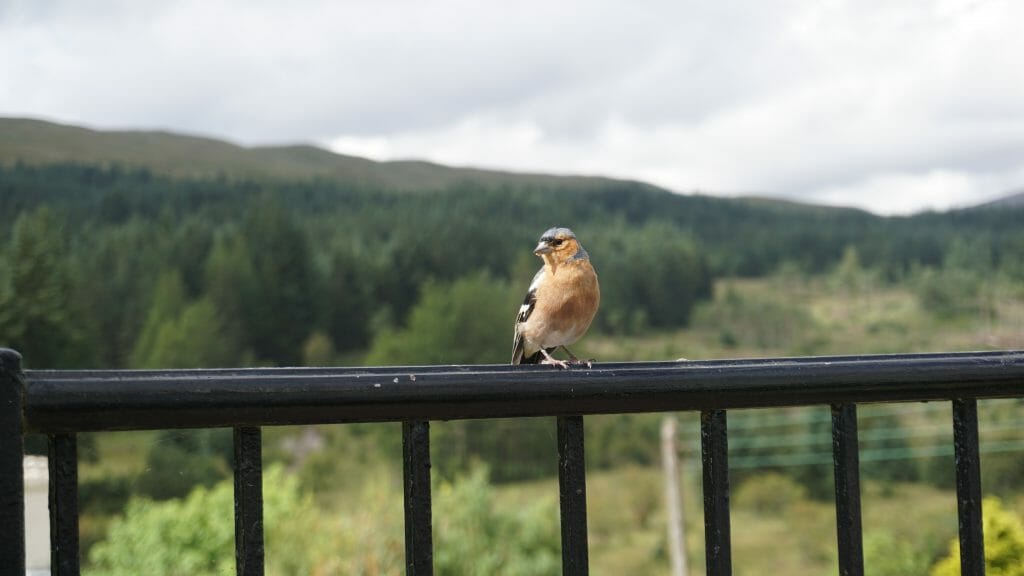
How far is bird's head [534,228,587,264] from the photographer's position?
424 centimetres

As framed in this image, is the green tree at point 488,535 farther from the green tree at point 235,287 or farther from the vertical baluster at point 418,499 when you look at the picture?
the green tree at point 235,287

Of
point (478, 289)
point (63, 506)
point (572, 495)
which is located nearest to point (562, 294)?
point (572, 495)

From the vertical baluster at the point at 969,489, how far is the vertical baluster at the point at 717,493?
19.7 inches

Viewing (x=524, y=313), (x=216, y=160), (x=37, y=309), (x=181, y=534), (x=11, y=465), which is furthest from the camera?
(x=216, y=160)

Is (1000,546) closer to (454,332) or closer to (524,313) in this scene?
(524,313)

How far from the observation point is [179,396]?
4.64 feet

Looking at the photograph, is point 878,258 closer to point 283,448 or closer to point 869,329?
point 869,329

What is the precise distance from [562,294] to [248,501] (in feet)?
9.27

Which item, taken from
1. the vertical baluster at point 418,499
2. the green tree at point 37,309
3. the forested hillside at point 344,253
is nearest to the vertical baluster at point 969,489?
the vertical baluster at point 418,499

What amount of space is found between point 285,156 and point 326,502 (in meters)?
112

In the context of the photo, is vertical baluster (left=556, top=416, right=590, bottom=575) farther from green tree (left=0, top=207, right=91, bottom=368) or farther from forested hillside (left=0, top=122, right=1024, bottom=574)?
green tree (left=0, top=207, right=91, bottom=368)

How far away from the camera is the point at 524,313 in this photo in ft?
15.4

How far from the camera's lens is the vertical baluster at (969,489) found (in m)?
1.89

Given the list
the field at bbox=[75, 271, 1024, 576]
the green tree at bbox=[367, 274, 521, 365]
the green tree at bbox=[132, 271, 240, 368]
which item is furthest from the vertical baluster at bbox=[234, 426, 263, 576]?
the green tree at bbox=[367, 274, 521, 365]
